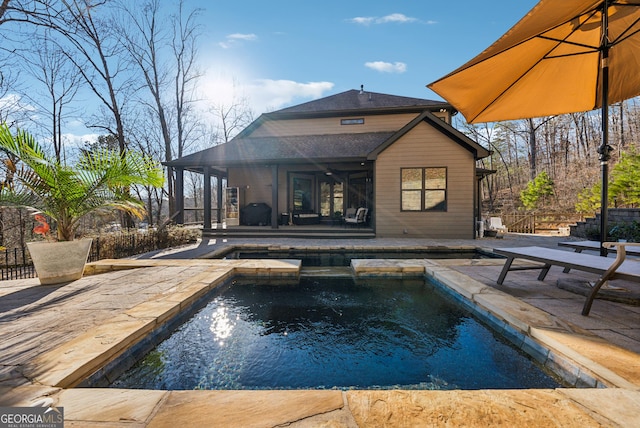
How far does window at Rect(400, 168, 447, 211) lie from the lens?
30.5 ft

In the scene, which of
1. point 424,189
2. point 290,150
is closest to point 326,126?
point 290,150

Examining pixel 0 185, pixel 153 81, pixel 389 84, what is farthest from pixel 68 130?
pixel 389 84

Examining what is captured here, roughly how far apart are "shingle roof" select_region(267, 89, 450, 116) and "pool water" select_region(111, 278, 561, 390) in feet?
35.1

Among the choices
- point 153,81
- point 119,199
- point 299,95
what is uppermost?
point 299,95

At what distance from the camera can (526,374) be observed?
2.12 m

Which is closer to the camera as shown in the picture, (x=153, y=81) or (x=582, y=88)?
(x=582, y=88)

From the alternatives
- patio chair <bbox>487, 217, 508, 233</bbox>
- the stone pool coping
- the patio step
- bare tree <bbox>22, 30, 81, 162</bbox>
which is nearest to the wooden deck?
the patio step

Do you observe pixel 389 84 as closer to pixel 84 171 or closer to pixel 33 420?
pixel 84 171

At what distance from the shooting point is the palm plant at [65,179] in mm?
3701

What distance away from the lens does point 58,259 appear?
3.93 m

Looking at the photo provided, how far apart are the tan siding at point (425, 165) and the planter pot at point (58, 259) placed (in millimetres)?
7902

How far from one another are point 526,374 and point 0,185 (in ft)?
21.9

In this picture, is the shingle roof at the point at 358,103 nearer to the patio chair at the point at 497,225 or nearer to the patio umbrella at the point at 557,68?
the patio chair at the point at 497,225

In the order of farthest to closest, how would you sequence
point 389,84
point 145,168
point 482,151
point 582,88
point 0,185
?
point 389,84 < point 482,151 < point 145,168 < point 582,88 < point 0,185
